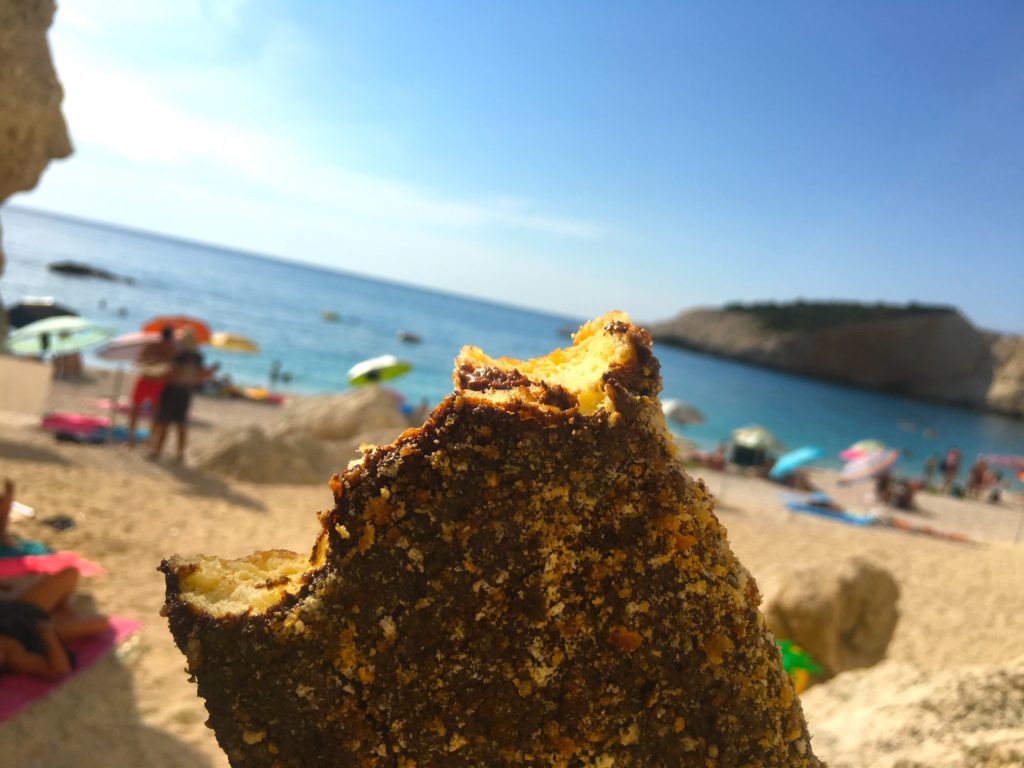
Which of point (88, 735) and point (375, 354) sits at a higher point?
point (88, 735)

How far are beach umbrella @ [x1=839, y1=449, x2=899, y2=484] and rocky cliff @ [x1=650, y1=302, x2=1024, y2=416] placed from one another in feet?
244

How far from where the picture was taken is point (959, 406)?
82812 millimetres

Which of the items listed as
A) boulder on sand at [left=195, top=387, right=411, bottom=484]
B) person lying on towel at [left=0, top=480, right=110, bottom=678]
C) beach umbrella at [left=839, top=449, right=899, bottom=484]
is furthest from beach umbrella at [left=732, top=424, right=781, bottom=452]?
person lying on towel at [left=0, top=480, right=110, bottom=678]

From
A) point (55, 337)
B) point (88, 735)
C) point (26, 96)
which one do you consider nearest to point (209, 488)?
point (55, 337)

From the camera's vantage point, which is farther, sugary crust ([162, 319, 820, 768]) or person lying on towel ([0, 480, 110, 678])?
person lying on towel ([0, 480, 110, 678])

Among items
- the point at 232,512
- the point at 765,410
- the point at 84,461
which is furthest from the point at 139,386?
the point at 765,410

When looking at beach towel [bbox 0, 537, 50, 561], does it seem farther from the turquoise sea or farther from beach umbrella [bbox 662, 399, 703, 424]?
beach umbrella [bbox 662, 399, 703, 424]

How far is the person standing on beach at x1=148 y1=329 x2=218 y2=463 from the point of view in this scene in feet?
37.4

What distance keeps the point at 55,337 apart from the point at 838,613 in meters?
13.1

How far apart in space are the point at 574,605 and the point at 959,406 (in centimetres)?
9783

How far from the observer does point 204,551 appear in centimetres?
779

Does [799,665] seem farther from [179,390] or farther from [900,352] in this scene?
[900,352]

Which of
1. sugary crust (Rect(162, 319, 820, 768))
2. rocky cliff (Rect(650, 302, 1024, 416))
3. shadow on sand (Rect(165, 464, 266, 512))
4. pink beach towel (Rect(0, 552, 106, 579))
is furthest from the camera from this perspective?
rocky cliff (Rect(650, 302, 1024, 416))

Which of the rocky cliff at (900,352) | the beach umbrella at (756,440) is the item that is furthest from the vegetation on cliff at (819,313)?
the beach umbrella at (756,440)
